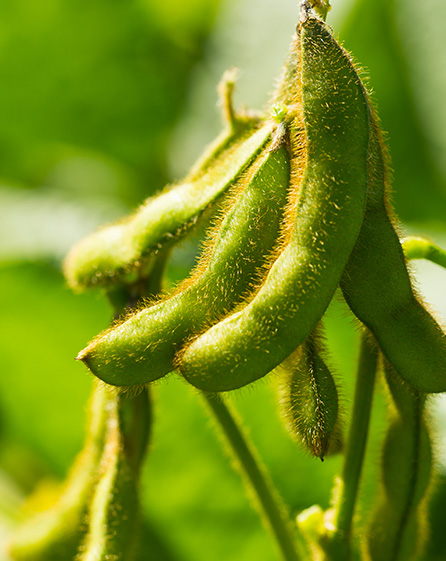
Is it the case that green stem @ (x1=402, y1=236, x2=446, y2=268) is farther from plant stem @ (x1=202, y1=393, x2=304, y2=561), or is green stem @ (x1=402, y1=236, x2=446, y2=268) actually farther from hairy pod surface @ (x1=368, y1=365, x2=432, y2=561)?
plant stem @ (x1=202, y1=393, x2=304, y2=561)

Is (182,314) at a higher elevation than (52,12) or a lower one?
lower

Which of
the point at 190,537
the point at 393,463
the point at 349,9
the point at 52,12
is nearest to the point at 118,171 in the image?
the point at 52,12

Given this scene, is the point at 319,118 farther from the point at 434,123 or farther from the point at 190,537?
the point at 434,123

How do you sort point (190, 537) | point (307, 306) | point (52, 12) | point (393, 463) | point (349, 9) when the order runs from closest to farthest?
point (307, 306) → point (393, 463) → point (190, 537) → point (349, 9) → point (52, 12)

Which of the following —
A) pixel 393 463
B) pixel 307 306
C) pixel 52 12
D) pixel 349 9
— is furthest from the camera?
pixel 52 12

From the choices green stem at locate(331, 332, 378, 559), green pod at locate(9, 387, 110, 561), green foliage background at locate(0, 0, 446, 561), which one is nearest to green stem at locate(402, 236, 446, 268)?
green stem at locate(331, 332, 378, 559)

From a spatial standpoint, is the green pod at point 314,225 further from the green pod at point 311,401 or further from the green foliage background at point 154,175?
the green foliage background at point 154,175
